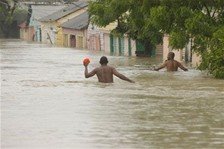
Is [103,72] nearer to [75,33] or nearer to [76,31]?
[76,31]

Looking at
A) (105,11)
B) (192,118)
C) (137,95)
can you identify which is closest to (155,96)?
(137,95)

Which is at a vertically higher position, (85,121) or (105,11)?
(105,11)

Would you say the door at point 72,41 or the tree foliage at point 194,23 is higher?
the tree foliage at point 194,23

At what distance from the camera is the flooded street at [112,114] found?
427 inches

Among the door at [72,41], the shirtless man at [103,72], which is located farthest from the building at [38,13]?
the shirtless man at [103,72]

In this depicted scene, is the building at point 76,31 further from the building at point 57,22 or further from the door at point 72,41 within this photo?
the building at point 57,22

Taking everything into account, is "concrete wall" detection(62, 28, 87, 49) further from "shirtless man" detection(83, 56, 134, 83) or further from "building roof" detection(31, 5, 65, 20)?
"shirtless man" detection(83, 56, 134, 83)

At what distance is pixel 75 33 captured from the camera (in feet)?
234

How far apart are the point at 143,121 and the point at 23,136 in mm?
2774

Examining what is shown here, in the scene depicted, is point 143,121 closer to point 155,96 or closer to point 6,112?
point 6,112

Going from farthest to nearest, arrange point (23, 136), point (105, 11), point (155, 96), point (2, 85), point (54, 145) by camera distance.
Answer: point (105, 11) < point (2, 85) < point (155, 96) < point (23, 136) < point (54, 145)

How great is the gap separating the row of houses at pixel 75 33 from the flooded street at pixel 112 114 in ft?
60.3

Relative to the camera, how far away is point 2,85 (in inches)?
859

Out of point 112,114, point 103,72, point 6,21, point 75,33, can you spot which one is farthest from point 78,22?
→ point 112,114
